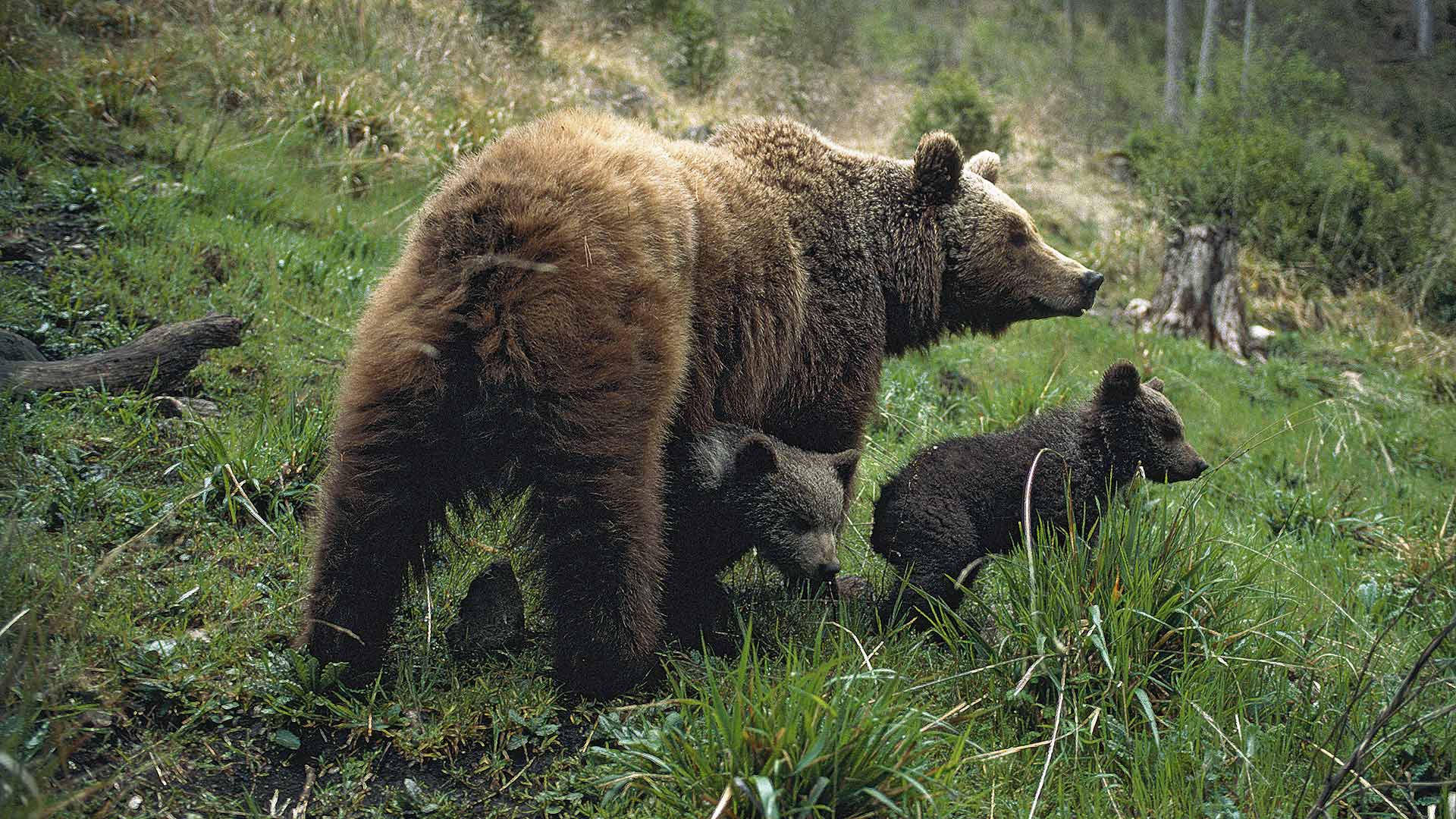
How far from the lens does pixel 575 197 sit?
327 cm

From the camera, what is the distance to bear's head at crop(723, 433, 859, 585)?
12.6 ft

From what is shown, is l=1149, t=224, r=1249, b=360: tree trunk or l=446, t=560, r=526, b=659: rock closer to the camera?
l=446, t=560, r=526, b=659: rock

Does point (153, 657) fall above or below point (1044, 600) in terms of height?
above

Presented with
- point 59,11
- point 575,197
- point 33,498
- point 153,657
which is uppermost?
point 59,11

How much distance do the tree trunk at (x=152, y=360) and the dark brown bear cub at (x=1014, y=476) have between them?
336 cm

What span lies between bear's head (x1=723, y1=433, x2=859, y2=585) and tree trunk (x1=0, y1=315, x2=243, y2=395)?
2.82 m

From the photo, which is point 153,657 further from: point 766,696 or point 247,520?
point 766,696

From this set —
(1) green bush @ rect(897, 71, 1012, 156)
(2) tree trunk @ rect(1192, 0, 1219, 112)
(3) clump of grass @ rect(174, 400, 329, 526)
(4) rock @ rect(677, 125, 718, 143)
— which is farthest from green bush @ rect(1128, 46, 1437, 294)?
(3) clump of grass @ rect(174, 400, 329, 526)

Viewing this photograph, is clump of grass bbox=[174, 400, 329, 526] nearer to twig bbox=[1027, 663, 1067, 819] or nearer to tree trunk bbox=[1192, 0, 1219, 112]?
twig bbox=[1027, 663, 1067, 819]

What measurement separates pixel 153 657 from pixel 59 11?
817 cm

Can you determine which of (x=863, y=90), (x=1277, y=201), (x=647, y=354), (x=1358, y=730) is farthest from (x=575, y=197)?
(x=863, y=90)

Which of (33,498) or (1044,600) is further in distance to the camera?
(33,498)

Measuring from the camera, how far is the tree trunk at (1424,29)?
2744 cm

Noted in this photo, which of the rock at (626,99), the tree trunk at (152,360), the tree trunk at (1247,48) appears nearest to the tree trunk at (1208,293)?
the rock at (626,99)
